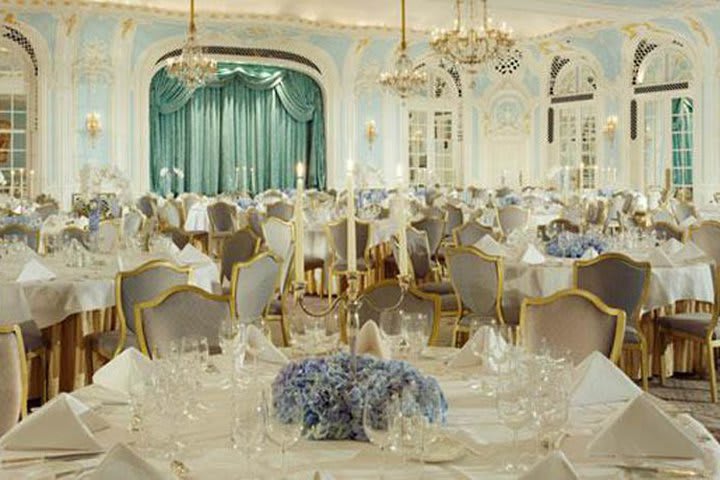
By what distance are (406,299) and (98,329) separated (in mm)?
2561

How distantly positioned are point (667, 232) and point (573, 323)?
4.59 metres

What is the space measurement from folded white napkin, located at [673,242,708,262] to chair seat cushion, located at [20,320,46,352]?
3.92 metres

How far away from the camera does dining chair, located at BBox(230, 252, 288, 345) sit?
5453 mm

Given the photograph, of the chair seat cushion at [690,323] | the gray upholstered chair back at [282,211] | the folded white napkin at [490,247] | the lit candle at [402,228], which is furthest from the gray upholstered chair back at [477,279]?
the gray upholstered chair back at [282,211]

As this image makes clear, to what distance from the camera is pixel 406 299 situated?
13.1ft

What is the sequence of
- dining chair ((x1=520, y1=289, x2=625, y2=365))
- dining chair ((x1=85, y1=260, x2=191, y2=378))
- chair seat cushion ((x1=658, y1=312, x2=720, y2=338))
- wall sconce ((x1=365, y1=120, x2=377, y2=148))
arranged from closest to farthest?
dining chair ((x1=520, y1=289, x2=625, y2=365))
dining chair ((x1=85, y1=260, x2=191, y2=378))
chair seat cushion ((x1=658, y1=312, x2=720, y2=338))
wall sconce ((x1=365, y1=120, x2=377, y2=148))

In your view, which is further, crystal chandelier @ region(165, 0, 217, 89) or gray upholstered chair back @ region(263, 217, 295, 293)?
crystal chandelier @ region(165, 0, 217, 89)

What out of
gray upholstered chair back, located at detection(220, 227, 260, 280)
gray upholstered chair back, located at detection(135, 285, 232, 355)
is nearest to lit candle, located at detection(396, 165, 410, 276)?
gray upholstered chair back, located at detection(135, 285, 232, 355)

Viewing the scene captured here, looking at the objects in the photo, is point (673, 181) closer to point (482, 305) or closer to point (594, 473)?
point (482, 305)

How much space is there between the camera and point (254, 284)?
5.57 metres

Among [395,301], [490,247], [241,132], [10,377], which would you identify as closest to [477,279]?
[490,247]

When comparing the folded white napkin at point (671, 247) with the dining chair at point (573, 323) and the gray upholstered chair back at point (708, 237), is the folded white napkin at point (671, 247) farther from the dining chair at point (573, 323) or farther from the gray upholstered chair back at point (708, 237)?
the dining chair at point (573, 323)

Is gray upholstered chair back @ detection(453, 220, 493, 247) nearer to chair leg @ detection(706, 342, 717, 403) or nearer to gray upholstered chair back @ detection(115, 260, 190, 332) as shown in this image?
chair leg @ detection(706, 342, 717, 403)

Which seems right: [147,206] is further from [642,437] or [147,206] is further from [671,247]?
[642,437]
